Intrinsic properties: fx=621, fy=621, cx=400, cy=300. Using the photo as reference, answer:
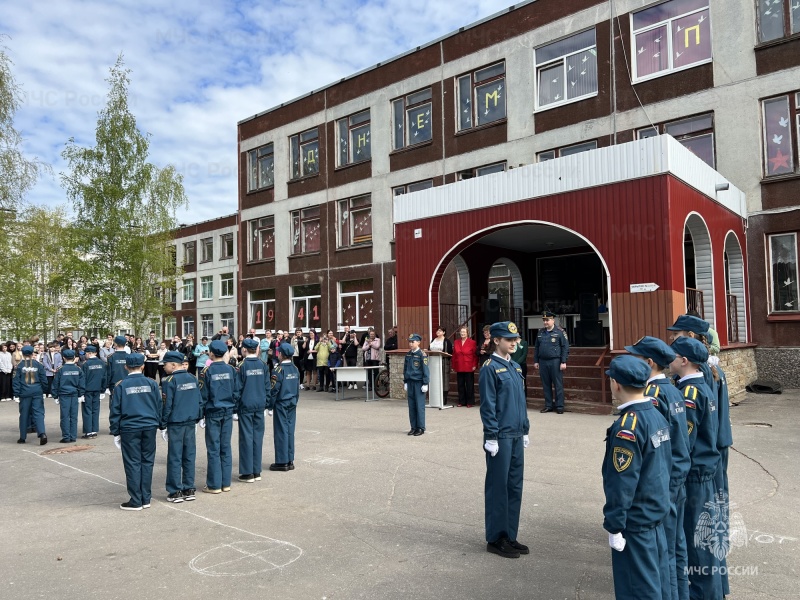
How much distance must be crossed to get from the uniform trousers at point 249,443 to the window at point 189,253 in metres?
39.1

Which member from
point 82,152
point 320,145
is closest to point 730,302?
point 320,145

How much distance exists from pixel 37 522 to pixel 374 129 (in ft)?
70.0

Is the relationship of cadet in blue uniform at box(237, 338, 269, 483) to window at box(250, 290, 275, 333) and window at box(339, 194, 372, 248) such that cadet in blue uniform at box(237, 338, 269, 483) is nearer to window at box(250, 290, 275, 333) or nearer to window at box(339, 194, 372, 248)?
window at box(339, 194, 372, 248)

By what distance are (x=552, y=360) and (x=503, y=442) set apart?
828cm

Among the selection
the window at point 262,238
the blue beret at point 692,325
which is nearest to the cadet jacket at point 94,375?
the blue beret at point 692,325

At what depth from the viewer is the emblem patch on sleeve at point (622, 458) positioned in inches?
139

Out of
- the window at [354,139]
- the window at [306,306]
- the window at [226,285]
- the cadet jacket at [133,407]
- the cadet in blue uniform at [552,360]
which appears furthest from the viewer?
the window at [226,285]

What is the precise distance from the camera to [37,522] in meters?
6.46

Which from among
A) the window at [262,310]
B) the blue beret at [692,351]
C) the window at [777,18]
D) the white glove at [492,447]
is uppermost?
the window at [777,18]

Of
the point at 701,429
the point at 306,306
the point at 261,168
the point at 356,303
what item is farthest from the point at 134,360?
the point at 261,168

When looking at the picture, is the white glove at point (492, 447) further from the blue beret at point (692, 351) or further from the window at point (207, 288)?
the window at point (207, 288)

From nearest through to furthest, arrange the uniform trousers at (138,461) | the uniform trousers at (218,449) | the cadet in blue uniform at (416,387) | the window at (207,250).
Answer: the uniform trousers at (138,461), the uniform trousers at (218,449), the cadet in blue uniform at (416,387), the window at (207,250)

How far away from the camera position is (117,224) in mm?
27000

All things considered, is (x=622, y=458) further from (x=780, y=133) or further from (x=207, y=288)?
(x=207, y=288)
